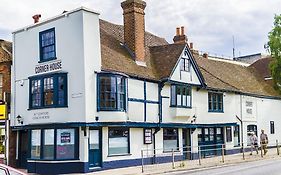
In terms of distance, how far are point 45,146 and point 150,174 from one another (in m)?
6.49

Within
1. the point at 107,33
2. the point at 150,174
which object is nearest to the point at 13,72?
the point at 107,33

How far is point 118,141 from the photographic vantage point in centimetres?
2414

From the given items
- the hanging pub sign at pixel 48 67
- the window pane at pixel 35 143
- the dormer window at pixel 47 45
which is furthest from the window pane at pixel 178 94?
the window pane at pixel 35 143

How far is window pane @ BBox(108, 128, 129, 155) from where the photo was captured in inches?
932

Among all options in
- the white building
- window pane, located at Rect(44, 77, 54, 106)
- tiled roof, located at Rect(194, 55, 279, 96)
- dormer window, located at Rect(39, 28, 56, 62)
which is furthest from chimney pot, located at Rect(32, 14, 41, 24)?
tiled roof, located at Rect(194, 55, 279, 96)

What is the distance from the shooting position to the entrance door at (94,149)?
22.6 metres

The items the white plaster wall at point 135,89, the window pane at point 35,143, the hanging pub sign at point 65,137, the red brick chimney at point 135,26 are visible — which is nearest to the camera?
the hanging pub sign at point 65,137

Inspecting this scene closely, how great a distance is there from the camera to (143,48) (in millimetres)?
27609

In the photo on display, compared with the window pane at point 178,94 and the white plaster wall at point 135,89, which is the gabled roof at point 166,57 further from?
the white plaster wall at point 135,89

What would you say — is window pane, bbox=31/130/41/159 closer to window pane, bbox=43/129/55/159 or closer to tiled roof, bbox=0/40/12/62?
window pane, bbox=43/129/55/159

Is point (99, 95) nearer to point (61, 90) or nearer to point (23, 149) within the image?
point (61, 90)

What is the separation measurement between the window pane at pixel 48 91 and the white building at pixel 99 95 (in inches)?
2.2

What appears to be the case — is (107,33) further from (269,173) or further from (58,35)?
(269,173)

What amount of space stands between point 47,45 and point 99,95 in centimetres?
467
